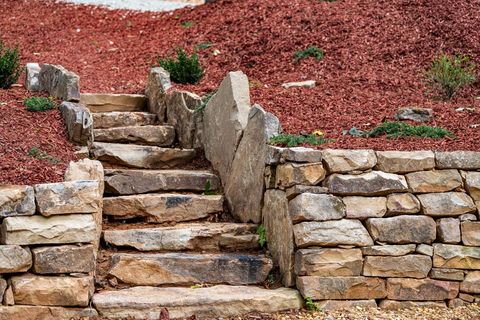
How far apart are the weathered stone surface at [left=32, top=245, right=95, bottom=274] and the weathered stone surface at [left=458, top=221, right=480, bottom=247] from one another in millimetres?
2958

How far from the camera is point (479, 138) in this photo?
7023 mm

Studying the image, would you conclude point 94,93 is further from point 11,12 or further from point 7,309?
point 11,12

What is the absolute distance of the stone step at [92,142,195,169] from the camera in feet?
26.6

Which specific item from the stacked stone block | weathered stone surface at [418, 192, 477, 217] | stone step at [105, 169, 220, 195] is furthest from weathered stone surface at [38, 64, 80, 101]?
weathered stone surface at [418, 192, 477, 217]

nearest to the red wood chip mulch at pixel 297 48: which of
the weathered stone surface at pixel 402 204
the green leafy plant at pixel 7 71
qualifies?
the weathered stone surface at pixel 402 204

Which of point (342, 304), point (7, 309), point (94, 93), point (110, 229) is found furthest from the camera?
point (94, 93)

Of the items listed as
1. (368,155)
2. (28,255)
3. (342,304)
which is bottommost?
(342,304)

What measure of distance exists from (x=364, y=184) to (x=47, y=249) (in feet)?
8.19

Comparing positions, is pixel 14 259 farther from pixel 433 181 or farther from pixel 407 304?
pixel 433 181

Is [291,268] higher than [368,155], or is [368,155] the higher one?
[368,155]

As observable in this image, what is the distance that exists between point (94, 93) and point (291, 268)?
172 inches

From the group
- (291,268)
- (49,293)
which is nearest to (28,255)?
(49,293)

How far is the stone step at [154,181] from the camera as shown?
7.50m

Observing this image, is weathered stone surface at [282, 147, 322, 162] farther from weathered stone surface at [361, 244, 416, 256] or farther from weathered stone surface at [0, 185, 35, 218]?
weathered stone surface at [0, 185, 35, 218]
